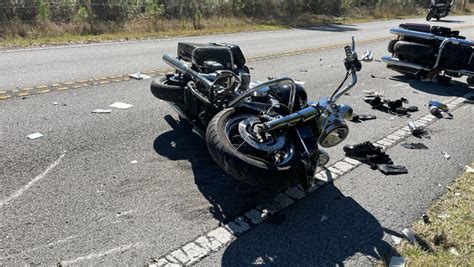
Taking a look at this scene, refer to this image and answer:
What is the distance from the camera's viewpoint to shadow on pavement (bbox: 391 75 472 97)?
31.3ft

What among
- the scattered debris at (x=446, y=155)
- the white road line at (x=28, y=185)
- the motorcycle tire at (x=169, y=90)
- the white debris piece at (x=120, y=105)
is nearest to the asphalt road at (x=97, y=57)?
the white debris piece at (x=120, y=105)

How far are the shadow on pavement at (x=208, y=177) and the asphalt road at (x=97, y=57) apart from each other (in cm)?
385

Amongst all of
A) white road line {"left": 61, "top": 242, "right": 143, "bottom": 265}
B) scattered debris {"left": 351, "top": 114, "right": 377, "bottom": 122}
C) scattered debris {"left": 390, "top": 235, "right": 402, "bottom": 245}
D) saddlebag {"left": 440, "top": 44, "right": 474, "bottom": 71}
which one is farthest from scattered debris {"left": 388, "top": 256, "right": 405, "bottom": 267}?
saddlebag {"left": 440, "top": 44, "right": 474, "bottom": 71}

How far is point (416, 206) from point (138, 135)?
3523 millimetres

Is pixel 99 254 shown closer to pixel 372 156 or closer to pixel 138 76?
pixel 372 156

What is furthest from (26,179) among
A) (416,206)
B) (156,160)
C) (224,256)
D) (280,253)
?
(416,206)

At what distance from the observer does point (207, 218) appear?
152 inches

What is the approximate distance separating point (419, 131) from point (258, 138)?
3.64 m

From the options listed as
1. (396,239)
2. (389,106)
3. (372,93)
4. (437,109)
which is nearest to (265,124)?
(396,239)

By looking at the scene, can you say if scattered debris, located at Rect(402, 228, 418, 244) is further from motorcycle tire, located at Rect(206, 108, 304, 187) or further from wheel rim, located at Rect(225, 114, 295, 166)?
wheel rim, located at Rect(225, 114, 295, 166)

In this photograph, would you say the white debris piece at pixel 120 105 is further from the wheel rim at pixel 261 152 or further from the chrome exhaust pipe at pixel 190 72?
the wheel rim at pixel 261 152

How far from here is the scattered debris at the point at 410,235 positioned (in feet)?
12.1

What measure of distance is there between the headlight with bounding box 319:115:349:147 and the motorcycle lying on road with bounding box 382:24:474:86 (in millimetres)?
6445

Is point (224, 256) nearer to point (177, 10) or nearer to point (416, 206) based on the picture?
point (416, 206)
